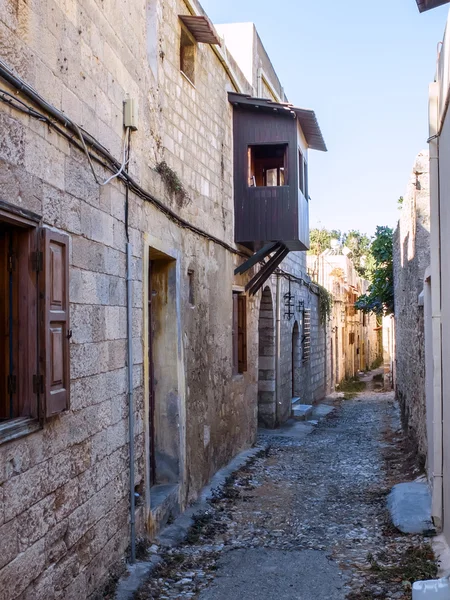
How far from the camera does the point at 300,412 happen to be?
15.2 metres

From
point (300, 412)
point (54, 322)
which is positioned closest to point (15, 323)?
point (54, 322)

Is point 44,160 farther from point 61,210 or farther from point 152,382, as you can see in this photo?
point 152,382

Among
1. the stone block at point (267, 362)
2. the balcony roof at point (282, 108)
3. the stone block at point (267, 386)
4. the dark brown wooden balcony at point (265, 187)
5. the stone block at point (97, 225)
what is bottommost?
the stone block at point (267, 386)

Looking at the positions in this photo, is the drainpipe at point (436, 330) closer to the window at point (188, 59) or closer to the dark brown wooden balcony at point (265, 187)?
the window at point (188, 59)

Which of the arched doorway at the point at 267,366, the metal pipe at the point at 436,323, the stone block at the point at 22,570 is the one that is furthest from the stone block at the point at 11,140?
the arched doorway at the point at 267,366

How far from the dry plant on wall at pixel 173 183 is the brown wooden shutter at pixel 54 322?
2.70 m

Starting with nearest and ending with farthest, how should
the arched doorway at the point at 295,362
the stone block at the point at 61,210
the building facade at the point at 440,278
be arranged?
the stone block at the point at 61,210 < the building facade at the point at 440,278 < the arched doorway at the point at 295,362

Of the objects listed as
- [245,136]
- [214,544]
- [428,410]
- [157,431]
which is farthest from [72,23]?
[245,136]

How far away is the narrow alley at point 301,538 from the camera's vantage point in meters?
5.15

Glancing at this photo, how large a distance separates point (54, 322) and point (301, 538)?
12.3 feet

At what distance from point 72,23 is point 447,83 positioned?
9.88ft

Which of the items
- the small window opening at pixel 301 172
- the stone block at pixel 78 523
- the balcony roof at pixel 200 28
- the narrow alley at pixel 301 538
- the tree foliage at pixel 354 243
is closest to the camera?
the stone block at pixel 78 523

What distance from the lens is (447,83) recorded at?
5.51 metres

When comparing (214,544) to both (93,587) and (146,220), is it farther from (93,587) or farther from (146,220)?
(146,220)
